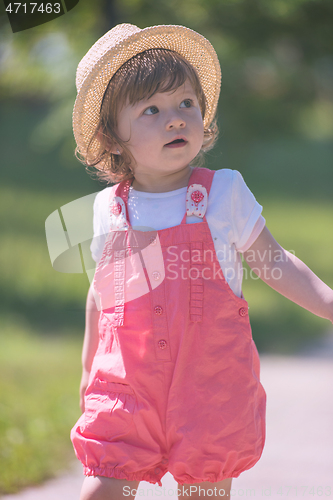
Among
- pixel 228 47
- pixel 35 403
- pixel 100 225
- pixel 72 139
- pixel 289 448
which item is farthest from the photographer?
pixel 228 47

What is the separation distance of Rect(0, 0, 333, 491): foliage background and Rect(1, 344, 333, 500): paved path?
0.19 meters

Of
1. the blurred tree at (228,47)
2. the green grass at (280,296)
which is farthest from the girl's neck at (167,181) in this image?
the blurred tree at (228,47)

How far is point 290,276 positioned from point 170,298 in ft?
1.14

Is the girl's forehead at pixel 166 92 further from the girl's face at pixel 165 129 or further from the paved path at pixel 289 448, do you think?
the paved path at pixel 289 448

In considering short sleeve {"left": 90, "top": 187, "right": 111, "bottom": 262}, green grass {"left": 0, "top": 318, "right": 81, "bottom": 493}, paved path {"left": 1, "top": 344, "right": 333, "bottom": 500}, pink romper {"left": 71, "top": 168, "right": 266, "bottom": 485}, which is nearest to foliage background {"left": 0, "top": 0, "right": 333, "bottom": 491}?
green grass {"left": 0, "top": 318, "right": 81, "bottom": 493}

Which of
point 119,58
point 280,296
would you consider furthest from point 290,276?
point 280,296

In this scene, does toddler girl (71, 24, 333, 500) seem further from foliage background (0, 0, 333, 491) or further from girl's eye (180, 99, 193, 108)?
foliage background (0, 0, 333, 491)

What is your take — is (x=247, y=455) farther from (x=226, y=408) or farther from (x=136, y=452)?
(x=136, y=452)

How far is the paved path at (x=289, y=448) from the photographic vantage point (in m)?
2.05

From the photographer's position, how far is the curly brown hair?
1.48 meters

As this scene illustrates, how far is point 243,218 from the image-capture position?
1479 millimetres

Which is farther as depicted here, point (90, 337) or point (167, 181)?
point (90, 337)

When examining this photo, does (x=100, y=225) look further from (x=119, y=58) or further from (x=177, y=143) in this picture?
(x=119, y=58)

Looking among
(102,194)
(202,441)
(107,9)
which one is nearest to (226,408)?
(202,441)
